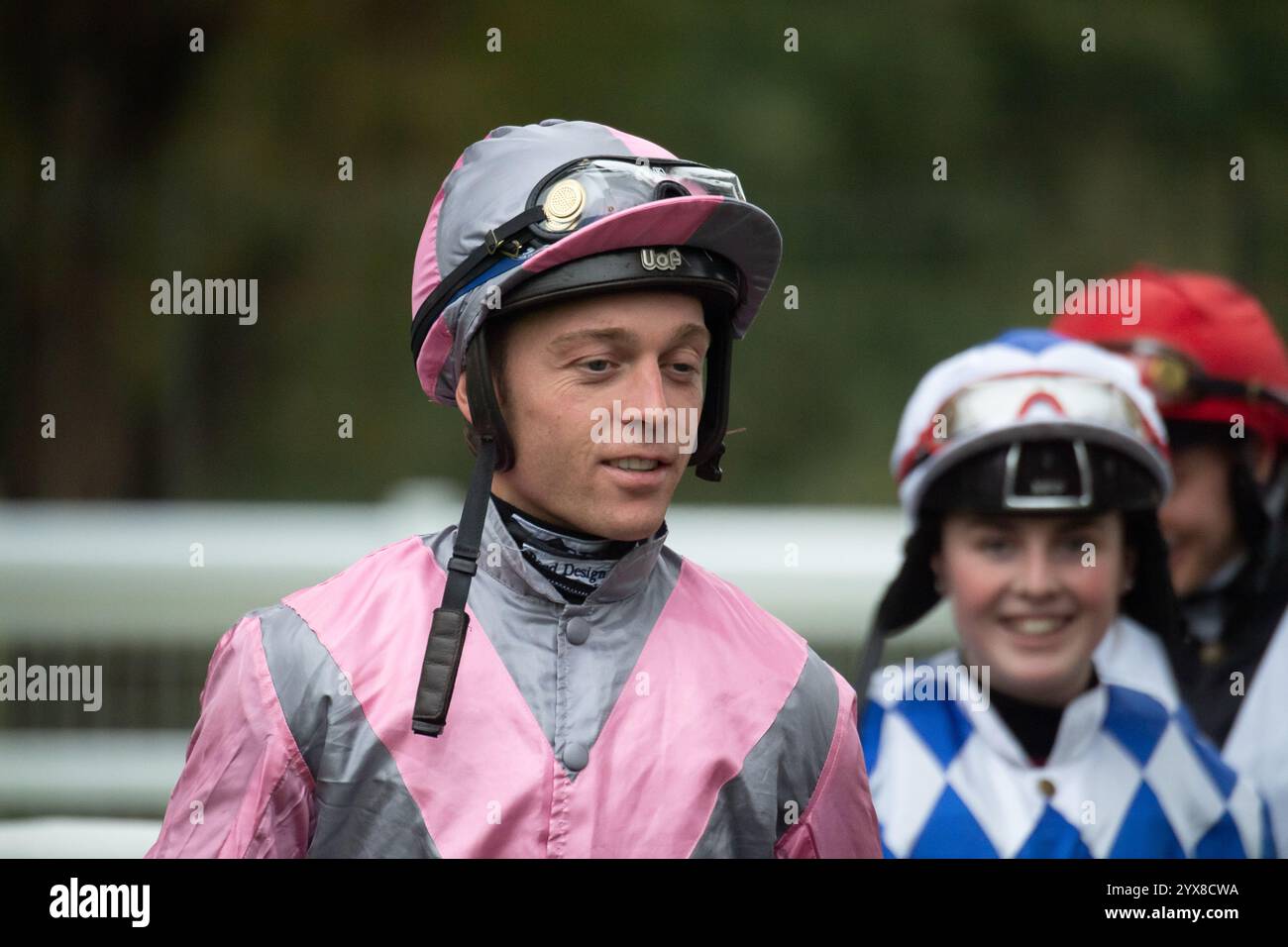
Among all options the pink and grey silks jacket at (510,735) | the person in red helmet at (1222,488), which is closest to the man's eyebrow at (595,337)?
A: the pink and grey silks jacket at (510,735)

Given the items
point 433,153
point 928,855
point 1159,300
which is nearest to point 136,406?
point 433,153

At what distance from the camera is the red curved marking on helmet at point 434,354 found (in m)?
2.20

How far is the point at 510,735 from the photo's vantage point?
2.03 metres

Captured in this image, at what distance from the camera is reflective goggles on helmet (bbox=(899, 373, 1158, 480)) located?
115 inches

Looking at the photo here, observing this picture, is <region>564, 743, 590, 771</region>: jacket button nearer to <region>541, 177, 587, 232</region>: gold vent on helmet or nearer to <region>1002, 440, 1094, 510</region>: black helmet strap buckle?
<region>541, 177, 587, 232</region>: gold vent on helmet

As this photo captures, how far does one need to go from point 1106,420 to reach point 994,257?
678 cm

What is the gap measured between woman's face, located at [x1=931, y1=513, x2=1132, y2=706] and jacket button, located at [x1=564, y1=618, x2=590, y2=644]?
103cm

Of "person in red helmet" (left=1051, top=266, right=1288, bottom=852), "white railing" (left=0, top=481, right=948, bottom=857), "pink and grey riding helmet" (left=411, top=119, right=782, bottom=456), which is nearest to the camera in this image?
"pink and grey riding helmet" (left=411, top=119, right=782, bottom=456)

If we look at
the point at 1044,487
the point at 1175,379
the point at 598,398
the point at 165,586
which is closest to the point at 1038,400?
the point at 1044,487

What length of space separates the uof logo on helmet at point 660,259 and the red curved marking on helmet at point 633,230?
12 mm

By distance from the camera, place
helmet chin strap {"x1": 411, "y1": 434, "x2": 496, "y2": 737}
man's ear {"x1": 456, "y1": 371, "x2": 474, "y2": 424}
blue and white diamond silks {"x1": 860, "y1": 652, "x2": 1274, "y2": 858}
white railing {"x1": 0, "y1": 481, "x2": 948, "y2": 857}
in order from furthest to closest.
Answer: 1. white railing {"x1": 0, "y1": 481, "x2": 948, "y2": 857}
2. blue and white diamond silks {"x1": 860, "y1": 652, "x2": 1274, "y2": 858}
3. man's ear {"x1": 456, "y1": 371, "x2": 474, "y2": 424}
4. helmet chin strap {"x1": 411, "y1": 434, "x2": 496, "y2": 737}

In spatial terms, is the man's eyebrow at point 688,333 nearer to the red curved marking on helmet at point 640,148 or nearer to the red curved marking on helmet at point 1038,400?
the red curved marking on helmet at point 640,148

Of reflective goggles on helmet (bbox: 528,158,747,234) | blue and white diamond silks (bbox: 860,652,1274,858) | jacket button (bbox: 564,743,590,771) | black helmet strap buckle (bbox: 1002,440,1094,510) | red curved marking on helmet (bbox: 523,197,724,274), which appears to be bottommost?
blue and white diamond silks (bbox: 860,652,1274,858)

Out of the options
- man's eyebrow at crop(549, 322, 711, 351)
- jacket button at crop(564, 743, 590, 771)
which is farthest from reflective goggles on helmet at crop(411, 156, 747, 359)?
jacket button at crop(564, 743, 590, 771)
